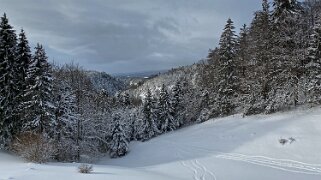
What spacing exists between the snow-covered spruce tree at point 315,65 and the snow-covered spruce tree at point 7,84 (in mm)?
25354

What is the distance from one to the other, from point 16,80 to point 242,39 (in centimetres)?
3044

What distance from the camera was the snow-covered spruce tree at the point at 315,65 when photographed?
34.7 m

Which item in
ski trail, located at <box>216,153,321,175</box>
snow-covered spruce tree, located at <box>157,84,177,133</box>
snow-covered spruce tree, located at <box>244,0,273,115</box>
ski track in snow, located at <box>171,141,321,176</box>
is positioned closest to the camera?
ski track in snow, located at <box>171,141,321,176</box>

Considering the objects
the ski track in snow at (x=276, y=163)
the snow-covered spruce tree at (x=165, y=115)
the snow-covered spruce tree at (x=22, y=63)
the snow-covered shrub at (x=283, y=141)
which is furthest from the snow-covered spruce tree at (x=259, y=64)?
the snow-covered spruce tree at (x=22, y=63)

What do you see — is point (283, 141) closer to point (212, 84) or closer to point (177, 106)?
point (212, 84)

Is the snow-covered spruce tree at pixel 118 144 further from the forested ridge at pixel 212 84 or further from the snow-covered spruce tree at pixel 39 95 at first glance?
the snow-covered spruce tree at pixel 39 95

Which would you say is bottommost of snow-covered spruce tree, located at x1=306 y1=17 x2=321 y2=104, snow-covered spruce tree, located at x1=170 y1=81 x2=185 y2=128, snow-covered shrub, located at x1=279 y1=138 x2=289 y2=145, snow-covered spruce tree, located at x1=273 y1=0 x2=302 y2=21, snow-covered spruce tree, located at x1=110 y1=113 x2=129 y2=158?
snow-covered spruce tree, located at x1=110 y1=113 x2=129 y2=158

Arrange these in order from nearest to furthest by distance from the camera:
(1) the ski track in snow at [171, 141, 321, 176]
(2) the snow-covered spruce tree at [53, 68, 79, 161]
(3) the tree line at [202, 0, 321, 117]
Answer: (1) the ski track in snow at [171, 141, 321, 176]
(2) the snow-covered spruce tree at [53, 68, 79, 161]
(3) the tree line at [202, 0, 321, 117]

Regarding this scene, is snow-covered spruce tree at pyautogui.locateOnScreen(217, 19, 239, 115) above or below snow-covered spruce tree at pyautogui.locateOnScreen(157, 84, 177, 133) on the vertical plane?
above

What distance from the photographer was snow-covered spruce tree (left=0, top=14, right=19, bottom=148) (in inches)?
1240

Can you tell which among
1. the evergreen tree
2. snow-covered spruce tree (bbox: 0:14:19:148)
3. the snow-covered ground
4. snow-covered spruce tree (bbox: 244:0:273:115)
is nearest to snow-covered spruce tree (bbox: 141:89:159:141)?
the evergreen tree

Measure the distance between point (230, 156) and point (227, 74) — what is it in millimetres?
18335

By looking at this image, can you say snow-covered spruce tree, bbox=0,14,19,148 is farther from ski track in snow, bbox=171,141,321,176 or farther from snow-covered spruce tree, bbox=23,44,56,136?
ski track in snow, bbox=171,141,321,176

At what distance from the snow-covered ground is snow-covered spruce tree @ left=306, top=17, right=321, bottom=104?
130cm
